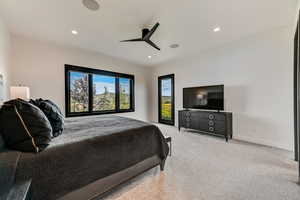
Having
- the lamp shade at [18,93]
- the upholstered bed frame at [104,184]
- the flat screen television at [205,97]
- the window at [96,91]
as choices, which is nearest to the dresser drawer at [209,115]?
the flat screen television at [205,97]

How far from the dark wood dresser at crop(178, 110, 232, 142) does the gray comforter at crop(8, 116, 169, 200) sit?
8.33 ft

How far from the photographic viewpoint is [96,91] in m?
4.57

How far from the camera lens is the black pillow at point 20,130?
1.10m

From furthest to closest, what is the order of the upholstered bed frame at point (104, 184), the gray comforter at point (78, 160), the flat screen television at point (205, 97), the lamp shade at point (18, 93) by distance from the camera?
1. the flat screen television at point (205, 97)
2. the lamp shade at point (18, 93)
3. the upholstered bed frame at point (104, 184)
4. the gray comforter at point (78, 160)

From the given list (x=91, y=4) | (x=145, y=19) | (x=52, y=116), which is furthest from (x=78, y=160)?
(x=145, y=19)

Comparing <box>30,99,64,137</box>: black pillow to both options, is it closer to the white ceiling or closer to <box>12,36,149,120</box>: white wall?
the white ceiling

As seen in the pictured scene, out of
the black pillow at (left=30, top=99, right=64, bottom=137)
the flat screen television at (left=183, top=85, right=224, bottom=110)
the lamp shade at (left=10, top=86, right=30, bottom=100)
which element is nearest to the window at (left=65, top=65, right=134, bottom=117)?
the lamp shade at (left=10, top=86, right=30, bottom=100)

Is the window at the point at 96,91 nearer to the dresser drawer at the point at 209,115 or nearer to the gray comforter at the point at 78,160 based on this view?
the dresser drawer at the point at 209,115

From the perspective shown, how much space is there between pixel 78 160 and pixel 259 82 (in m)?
4.07

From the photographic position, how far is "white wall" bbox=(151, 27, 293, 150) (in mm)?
2885

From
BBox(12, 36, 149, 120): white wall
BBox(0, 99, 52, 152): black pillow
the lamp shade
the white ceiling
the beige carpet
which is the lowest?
the beige carpet

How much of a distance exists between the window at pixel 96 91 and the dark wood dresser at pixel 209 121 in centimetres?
240

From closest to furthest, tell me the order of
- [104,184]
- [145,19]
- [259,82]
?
1. [104,184]
2. [145,19]
3. [259,82]

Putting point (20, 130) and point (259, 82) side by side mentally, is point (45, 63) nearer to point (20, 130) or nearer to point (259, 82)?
point (20, 130)
